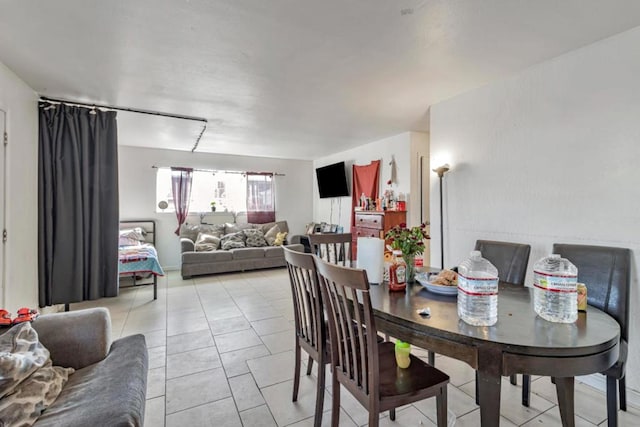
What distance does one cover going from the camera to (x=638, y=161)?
191 cm

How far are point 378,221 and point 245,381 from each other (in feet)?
10.0

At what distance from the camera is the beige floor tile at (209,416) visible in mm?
1726

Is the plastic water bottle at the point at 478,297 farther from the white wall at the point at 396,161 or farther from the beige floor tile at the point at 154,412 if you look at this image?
the white wall at the point at 396,161

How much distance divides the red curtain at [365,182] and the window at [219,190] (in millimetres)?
2137

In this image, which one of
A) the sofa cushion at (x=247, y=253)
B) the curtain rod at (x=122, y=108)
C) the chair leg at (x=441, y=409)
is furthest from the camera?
the sofa cushion at (x=247, y=253)

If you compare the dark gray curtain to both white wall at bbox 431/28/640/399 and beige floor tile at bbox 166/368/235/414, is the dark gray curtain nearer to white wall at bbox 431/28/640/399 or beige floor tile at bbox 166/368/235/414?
beige floor tile at bbox 166/368/235/414

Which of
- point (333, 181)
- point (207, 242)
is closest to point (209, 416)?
point (207, 242)

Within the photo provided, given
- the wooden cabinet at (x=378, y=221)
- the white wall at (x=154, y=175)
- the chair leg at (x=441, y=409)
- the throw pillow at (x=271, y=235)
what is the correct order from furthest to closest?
the throw pillow at (x=271, y=235), the white wall at (x=154, y=175), the wooden cabinet at (x=378, y=221), the chair leg at (x=441, y=409)

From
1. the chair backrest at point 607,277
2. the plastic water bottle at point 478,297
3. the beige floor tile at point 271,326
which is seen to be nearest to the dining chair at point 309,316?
the plastic water bottle at point 478,297

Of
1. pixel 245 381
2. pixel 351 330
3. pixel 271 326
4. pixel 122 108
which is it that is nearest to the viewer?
pixel 351 330

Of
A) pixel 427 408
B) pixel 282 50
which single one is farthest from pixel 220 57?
pixel 427 408

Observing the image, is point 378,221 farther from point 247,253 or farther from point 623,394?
point 623,394

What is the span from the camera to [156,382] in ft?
7.00

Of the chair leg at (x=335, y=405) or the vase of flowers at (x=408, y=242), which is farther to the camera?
the vase of flowers at (x=408, y=242)
